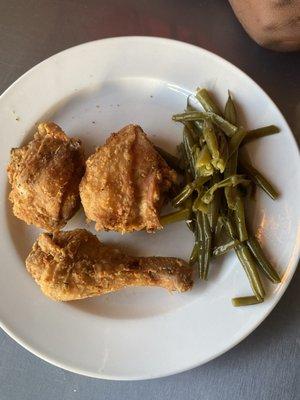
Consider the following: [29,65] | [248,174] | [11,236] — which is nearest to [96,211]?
[11,236]

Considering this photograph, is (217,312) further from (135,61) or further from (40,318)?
(135,61)

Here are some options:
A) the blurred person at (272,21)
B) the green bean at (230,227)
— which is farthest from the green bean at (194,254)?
the blurred person at (272,21)

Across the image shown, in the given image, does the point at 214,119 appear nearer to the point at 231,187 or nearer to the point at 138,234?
the point at 231,187

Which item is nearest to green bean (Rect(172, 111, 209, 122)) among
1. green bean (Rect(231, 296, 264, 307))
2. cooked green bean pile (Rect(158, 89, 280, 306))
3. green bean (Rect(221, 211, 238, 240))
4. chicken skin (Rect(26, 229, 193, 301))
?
cooked green bean pile (Rect(158, 89, 280, 306))

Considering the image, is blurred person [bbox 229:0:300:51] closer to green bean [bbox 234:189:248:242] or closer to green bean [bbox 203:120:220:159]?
green bean [bbox 203:120:220:159]

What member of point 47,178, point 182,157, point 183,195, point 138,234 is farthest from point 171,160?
point 47,178
